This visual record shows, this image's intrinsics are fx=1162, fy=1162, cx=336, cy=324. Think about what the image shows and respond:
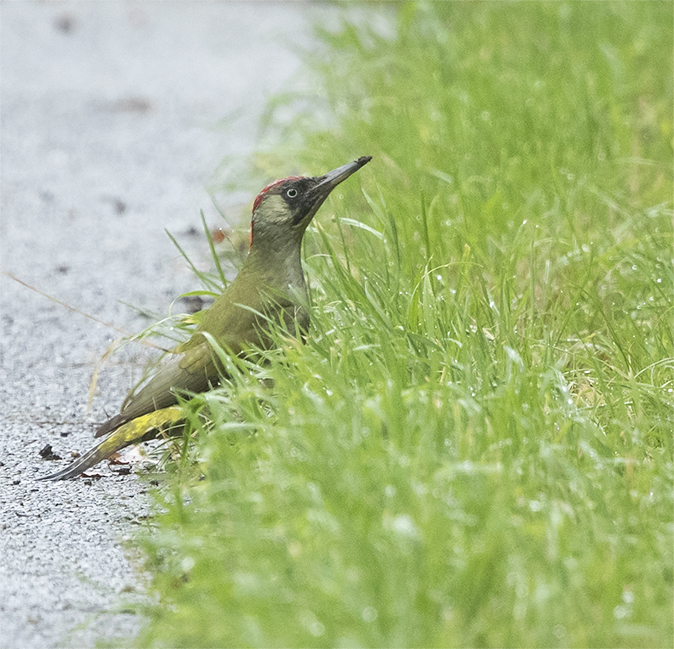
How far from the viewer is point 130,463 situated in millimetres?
3910

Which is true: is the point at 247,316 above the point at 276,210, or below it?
below

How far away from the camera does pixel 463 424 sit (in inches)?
119

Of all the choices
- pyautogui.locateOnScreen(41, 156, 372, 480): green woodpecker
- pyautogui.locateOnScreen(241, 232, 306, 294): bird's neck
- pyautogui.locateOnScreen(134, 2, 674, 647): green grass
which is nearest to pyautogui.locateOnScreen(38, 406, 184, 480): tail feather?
pyautogui.locateOnScreen(41, 156, 372, 480): green woodpecker

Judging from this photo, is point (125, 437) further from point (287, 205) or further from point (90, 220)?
point (90, 220)

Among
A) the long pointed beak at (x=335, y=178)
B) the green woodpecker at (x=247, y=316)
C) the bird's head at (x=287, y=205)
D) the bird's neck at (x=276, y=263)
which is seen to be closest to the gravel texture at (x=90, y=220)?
the green woodpecker at (x=247, y=316)

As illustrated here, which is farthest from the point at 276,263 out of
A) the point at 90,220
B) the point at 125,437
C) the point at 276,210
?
the point at 90,220

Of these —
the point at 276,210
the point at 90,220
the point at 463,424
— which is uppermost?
the point at 276,210

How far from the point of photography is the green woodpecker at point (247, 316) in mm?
3672

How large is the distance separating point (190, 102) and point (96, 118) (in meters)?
0.79

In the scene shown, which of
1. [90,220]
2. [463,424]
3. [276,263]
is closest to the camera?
[463,424]

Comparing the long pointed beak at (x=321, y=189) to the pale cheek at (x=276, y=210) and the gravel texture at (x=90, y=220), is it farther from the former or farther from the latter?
the gravel texture at (x=90, y=220)

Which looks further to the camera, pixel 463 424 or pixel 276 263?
pixel 276 263

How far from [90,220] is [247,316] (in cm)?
311

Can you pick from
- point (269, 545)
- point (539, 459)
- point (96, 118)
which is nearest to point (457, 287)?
point (539, 459)
